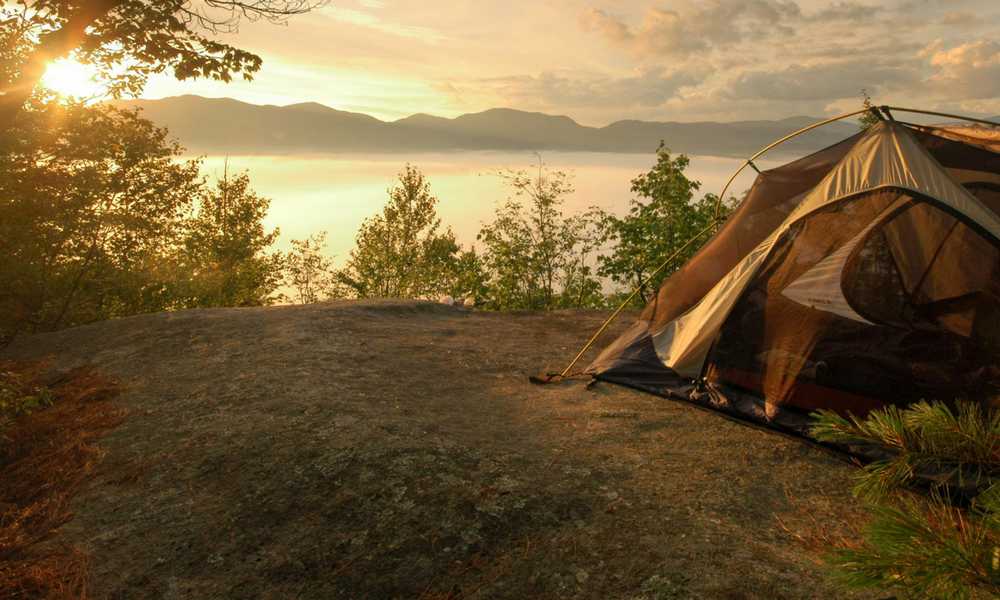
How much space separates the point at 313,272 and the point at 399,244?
7.86m

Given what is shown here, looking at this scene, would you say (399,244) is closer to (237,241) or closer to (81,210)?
(237,241)

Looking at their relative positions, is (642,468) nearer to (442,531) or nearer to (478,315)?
(442,531)

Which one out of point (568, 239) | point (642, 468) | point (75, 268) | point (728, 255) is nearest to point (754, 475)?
point (642, 468)

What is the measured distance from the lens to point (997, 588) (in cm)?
169

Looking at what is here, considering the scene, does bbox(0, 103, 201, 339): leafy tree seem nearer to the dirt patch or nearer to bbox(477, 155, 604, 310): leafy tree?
the dirt patch

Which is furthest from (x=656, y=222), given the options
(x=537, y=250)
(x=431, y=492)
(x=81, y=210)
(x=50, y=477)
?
(x=50, y=477)

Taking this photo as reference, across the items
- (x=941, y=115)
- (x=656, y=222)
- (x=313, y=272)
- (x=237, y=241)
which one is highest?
(x=941, y=115)

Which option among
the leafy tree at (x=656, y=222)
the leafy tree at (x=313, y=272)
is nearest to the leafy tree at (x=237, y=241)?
the leafy tree at (x=313, y=272)

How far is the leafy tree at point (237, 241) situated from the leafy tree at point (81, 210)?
302 inches

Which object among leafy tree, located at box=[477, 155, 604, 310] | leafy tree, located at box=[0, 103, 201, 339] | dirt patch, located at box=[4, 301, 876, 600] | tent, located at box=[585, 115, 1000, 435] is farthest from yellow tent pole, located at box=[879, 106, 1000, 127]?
leafy tree, located at box=[477, 155, 604, 310]

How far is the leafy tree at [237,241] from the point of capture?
25.1 metres

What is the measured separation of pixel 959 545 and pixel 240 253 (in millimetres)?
31947

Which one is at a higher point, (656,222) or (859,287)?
(656,222)

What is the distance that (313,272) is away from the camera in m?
37.1
